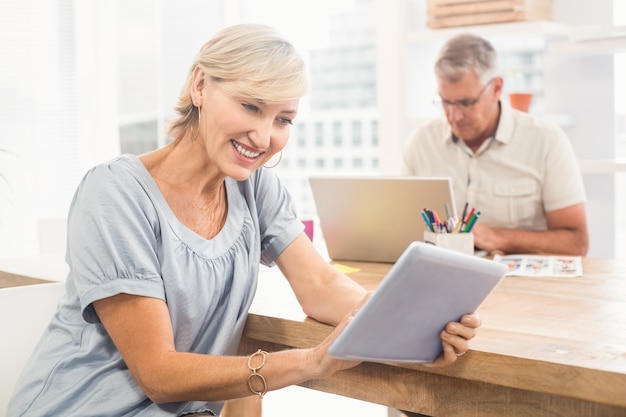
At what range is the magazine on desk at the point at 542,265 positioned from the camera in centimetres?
212

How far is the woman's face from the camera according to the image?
5.39 ft

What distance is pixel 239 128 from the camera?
1.64 meters

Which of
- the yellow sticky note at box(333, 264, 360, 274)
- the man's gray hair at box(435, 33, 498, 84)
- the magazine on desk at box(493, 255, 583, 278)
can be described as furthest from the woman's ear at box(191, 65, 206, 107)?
the man's gray hair at box(435, 33, 498, 84)

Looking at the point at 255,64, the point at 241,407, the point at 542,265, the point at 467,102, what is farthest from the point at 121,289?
Answer: the point at 467,102

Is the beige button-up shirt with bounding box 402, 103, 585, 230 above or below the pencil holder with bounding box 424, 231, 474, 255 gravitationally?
above

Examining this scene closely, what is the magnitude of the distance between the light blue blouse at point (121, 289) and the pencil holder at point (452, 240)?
59 cm

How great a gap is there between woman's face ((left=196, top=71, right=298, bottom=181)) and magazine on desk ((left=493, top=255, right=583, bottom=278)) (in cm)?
77

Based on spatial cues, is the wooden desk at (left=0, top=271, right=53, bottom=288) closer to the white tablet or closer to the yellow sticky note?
the yellow sticky note

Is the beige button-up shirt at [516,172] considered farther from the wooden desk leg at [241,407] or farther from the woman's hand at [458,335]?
the woman's hand at [458,335]

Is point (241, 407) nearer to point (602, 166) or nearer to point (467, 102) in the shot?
point (467, 102)

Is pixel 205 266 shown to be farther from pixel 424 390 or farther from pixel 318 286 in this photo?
pixel 424 390

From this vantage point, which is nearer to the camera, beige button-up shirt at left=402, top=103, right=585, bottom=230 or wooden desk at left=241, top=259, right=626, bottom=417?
wooden desk at left=241, top=259, right=626, bottom=417

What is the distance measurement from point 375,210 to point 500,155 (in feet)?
2.85

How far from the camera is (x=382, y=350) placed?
1355 mm
